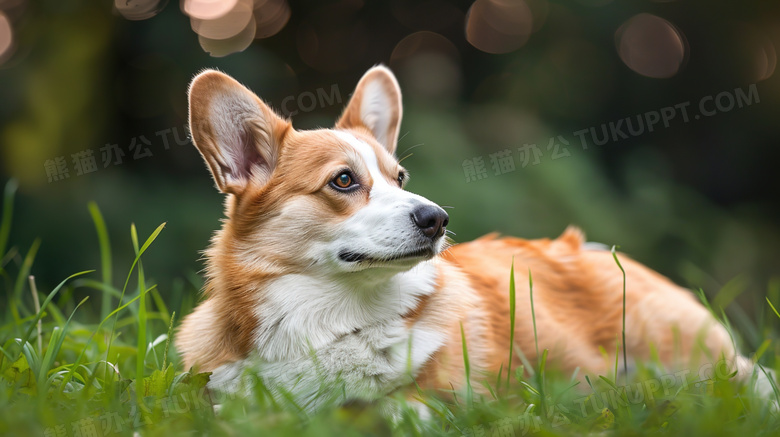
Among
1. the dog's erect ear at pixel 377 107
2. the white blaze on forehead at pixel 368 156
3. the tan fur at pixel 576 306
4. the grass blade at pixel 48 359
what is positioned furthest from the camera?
the dog's erect ear at pixel 377 107

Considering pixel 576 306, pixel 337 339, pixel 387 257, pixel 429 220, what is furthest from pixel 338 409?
pixel 576 306

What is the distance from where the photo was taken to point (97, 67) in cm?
526

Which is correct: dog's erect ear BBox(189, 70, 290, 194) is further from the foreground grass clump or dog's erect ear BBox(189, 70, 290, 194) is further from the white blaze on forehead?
the foreground grass clump

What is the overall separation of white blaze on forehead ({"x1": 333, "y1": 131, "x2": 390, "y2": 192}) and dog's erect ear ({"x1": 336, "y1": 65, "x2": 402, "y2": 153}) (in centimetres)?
38

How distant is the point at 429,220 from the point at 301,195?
58cm

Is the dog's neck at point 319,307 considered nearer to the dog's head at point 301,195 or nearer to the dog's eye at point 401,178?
the dog's head at point 301,195

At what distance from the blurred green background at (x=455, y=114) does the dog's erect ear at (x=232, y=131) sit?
2.05 metres

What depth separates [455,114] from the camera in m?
6.22

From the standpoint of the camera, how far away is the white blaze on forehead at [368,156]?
9.30ft

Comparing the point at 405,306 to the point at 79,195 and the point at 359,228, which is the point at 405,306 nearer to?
the point at 359,228

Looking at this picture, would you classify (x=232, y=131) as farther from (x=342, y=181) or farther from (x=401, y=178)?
(x=401, y=178)

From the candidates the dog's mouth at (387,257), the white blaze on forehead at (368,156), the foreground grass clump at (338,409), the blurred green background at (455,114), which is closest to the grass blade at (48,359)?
the foreground grass clump at (338,409)

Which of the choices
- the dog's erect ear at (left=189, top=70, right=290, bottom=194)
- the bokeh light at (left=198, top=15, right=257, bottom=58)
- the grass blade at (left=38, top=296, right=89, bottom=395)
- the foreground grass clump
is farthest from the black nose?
the bokeh light at (left=198, top=15, right=257, bottom=58)

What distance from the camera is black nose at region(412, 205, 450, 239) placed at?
2.51 m
